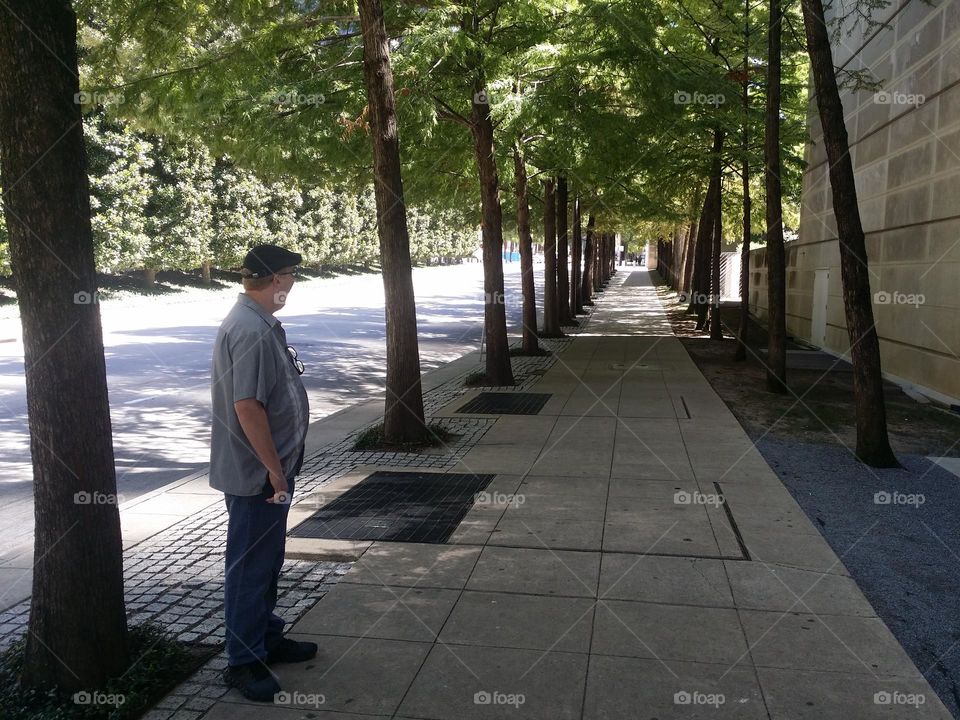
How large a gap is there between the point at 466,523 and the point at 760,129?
13338mm

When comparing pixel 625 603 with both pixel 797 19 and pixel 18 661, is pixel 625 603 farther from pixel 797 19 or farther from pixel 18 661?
pixel 797 19

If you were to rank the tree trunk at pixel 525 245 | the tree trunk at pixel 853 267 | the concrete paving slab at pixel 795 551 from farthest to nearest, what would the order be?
the tree trunk at pixel 525 245, the tree trunk at pixel 853 267, the concrete paving slab at pixel 795 551

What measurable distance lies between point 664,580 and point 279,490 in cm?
269

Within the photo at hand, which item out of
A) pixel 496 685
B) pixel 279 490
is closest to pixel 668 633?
pixel 496 685

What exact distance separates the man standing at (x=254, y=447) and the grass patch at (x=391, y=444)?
5.40 metres

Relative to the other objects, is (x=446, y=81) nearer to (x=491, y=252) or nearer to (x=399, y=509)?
(x=491, y=252)

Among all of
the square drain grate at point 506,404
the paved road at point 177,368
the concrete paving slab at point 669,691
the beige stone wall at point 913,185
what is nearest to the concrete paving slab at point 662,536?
the concrete paving slab at point 669,691

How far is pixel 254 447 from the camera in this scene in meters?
3.79

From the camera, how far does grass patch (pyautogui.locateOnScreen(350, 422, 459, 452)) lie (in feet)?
31.1

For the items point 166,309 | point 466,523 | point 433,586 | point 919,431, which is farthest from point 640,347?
point 166,309

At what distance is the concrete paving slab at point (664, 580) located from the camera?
16.5 ft

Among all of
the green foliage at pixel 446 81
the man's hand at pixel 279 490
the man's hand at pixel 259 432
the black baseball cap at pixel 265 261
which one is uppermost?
the green foliage at pixel 446 81

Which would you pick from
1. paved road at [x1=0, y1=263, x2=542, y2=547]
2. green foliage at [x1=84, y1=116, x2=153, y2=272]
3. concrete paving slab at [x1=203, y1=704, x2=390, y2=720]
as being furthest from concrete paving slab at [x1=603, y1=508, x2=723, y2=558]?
green foliage at [x1=84, y1=116, x2=153, y2=272]

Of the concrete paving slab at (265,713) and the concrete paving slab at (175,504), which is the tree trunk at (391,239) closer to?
the concrete paving slab at (175,504)
